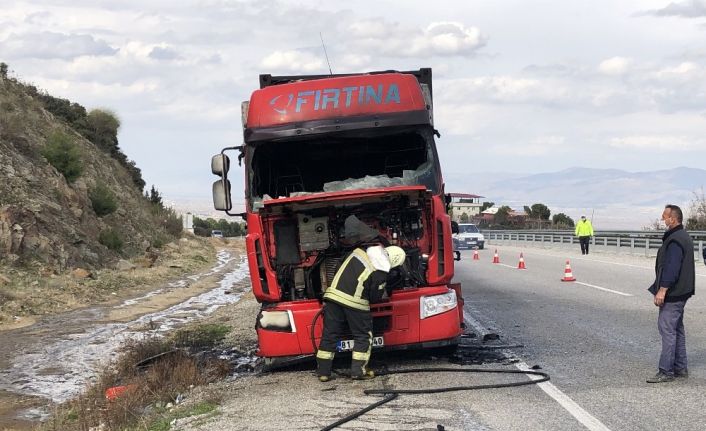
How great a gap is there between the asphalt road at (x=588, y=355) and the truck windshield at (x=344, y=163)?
8.23 feet

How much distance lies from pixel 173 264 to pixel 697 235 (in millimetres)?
21251

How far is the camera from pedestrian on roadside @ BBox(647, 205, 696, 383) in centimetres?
768

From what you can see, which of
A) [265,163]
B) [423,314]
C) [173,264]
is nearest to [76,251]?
[173,264]

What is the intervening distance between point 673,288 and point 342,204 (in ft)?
10.9

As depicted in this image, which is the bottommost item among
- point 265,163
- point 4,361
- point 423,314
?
point 4,361

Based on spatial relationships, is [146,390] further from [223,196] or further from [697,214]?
[697,214]

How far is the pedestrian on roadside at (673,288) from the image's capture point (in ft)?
25.2

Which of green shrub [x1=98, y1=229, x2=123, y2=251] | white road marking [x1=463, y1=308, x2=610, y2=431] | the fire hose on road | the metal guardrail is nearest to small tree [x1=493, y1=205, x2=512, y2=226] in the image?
the metal guardrail

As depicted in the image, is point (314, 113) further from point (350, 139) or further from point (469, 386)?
point (469, 386)

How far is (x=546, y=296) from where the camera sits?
54.6 ft

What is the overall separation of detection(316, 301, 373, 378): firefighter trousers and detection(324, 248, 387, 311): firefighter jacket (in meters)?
0.08

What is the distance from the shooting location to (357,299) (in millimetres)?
8070

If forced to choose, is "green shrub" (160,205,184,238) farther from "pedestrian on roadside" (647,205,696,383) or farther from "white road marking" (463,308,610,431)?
"pedestrian on roadside" (647,205,696,383)

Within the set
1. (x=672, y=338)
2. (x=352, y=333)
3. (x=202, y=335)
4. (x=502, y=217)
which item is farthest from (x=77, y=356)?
(x=502, y=217)
